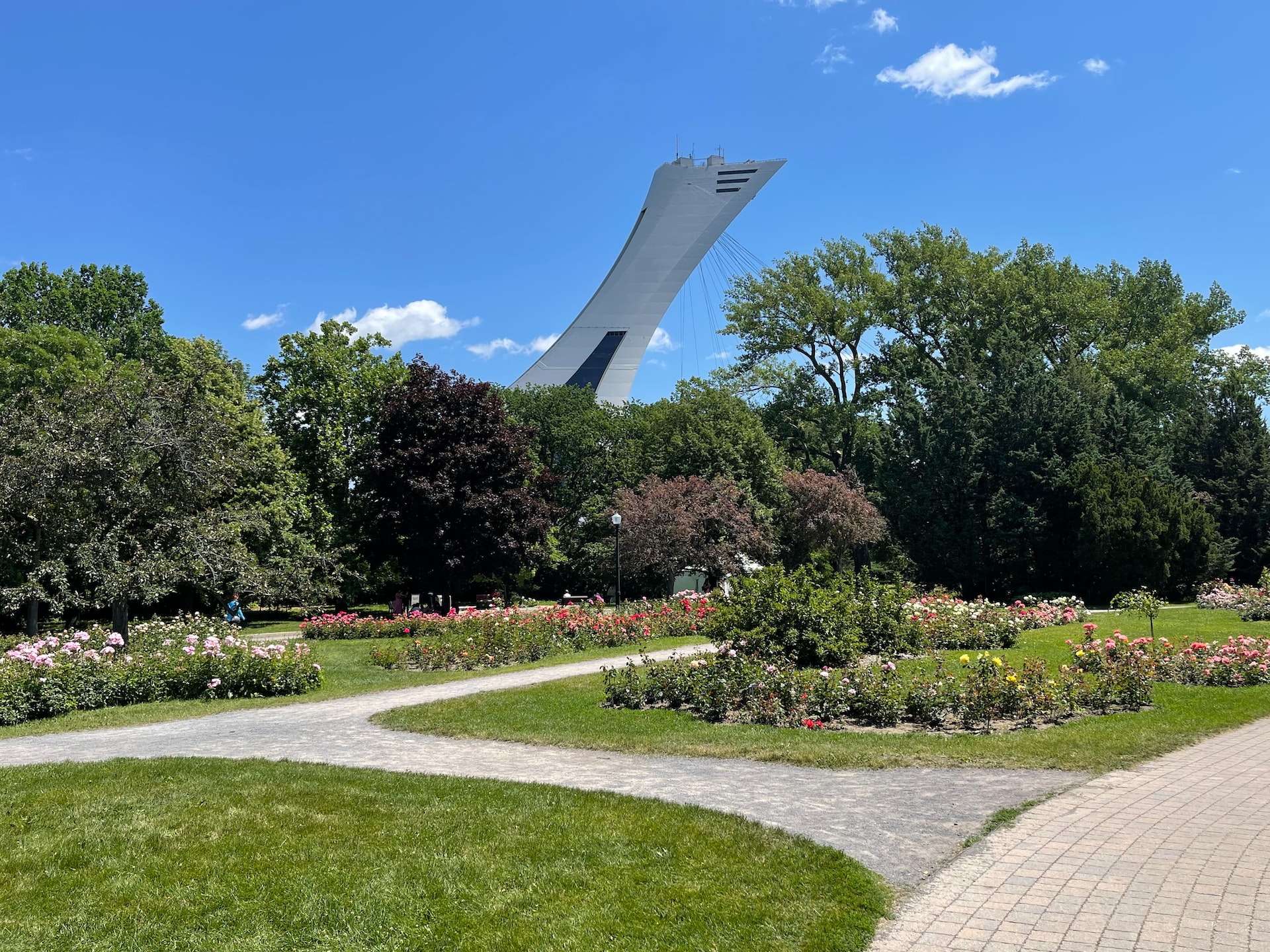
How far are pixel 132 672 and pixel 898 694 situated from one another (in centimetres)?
1010

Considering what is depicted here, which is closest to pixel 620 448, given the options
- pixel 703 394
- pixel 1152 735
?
pixel 703 394

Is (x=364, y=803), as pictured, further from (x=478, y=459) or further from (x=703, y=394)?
(x=703, y=394)

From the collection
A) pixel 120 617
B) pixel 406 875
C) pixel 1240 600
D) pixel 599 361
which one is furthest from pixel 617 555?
pixel 599 361

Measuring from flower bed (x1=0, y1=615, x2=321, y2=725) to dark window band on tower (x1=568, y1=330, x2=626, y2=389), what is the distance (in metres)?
50.2

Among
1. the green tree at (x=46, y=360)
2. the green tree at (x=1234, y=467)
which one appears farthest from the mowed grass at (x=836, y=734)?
the green tree at (x=1234, y=467)

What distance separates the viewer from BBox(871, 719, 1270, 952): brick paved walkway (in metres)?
4.02

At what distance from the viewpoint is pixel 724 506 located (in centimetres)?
3114

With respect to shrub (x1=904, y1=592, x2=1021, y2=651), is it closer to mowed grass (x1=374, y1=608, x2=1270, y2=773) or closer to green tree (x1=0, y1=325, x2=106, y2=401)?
mowed grass (x1=374, y1=608, x2=1270, y2=773)

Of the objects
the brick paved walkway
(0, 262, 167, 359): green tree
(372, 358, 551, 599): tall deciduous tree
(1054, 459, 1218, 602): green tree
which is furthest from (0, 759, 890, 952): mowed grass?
(0, 262, 167, 359): green tree

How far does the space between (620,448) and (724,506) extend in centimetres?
964

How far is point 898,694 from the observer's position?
30.8 ft

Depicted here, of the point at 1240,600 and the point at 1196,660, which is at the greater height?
the point at 1196,660

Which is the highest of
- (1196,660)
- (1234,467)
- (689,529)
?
(1234,467)

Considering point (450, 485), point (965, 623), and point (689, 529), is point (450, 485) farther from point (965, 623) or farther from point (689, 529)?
point (965, 623)
